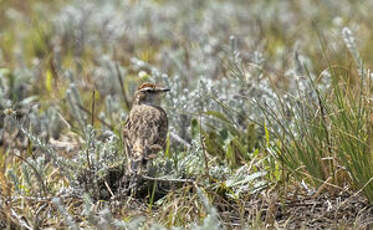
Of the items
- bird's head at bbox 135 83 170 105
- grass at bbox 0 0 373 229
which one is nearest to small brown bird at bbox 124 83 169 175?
bird's head at bbox 135 83 170 105

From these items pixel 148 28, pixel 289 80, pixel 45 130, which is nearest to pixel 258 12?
pixel 148 28

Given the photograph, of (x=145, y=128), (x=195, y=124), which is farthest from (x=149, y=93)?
(x=145, y=128)

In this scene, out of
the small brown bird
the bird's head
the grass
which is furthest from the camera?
the bird's head

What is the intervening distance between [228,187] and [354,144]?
102cm

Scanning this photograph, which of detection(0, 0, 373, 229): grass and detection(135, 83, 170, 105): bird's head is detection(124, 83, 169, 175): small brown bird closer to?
detection(135, 83, 170, 105): bird's head

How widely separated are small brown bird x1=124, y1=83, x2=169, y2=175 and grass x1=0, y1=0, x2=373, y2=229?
115 mm

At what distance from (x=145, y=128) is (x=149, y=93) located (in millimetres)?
833

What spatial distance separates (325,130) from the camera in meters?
4.93

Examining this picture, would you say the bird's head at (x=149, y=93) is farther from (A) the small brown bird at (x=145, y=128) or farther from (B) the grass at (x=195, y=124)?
(B) the grass at (x=195, y=124)

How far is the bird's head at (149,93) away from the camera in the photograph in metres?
6.52

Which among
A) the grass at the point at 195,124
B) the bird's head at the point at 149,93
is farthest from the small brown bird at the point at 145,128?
the grass at the point at 195,124

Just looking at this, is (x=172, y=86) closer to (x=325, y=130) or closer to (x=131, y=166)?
(x=131, y=166)

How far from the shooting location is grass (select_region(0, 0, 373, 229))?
4695 mm

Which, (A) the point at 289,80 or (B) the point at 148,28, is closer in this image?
(A) the point at 289,80
